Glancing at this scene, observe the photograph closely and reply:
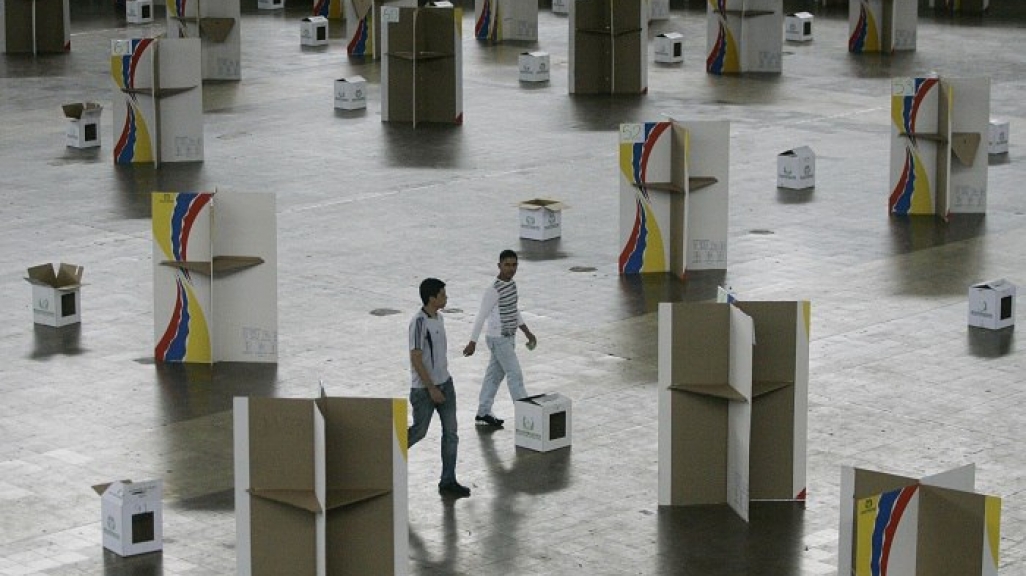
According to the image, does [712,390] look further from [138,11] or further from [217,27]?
[138,11]

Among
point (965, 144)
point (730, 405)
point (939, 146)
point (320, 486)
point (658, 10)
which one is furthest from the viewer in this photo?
point (658, 10)

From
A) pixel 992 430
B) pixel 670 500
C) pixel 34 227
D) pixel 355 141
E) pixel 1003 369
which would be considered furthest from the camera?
pixel 355 141

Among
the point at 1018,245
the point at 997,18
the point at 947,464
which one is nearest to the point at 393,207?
the point at 1018,245

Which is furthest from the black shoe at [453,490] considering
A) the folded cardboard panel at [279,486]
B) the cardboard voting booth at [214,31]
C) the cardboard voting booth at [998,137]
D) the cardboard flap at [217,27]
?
the cardboard flap at [217,27]

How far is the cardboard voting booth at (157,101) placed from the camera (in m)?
27.4

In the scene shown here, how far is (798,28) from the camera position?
41.1 m

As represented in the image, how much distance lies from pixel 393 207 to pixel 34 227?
14.6 ft

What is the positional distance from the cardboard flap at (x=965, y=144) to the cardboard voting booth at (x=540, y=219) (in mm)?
5000

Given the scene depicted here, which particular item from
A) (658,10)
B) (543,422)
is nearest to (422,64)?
(658,10)

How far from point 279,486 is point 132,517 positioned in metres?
1.81

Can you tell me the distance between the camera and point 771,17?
36.6 m

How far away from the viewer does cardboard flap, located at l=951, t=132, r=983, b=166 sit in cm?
2481

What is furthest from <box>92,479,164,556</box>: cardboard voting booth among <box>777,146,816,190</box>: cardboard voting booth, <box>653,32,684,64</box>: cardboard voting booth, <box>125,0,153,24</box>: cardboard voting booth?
<box>125,0,153,24</box>: cardboard voting booth

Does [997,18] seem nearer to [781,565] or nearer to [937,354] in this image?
[937,354]
